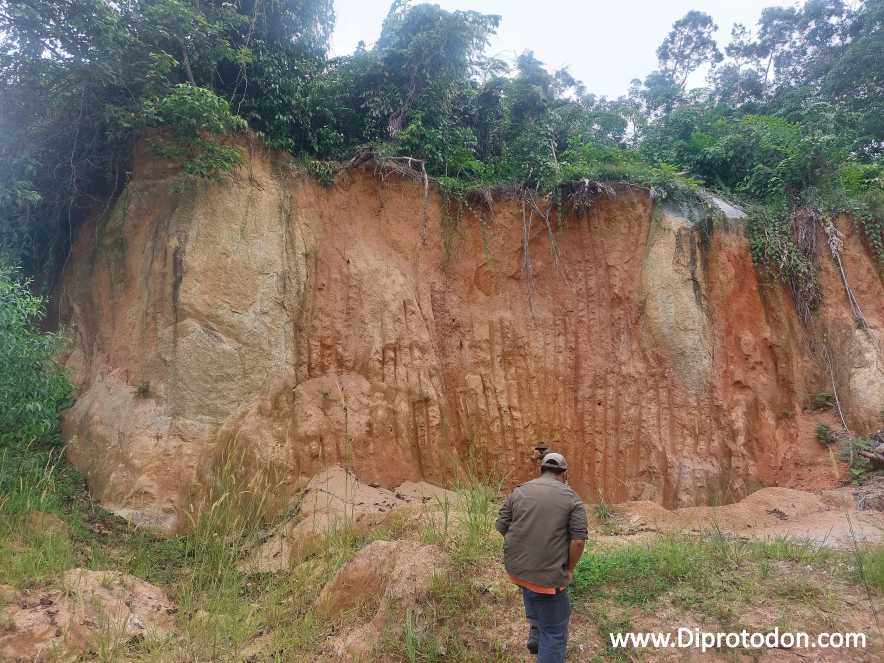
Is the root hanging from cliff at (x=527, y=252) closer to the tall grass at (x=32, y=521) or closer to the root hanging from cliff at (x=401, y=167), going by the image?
the root hanging from cliff at (x=401, y=167)

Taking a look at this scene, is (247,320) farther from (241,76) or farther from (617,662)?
(617,662)

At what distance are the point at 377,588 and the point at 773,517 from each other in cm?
590

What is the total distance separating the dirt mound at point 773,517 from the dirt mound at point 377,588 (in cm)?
341

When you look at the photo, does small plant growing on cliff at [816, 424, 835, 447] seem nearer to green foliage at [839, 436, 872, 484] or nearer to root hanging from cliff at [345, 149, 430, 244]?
green foliage at [839, 436, 872, 484]

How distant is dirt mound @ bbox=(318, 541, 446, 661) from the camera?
4.79 meters

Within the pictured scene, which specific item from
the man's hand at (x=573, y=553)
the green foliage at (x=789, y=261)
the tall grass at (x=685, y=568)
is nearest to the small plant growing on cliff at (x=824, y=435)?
the green foliage at (x=789, y=261)

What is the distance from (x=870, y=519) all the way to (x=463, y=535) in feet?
18.6

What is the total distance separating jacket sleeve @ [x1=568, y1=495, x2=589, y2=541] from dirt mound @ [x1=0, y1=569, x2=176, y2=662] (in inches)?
132

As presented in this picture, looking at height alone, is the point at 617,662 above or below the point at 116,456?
below

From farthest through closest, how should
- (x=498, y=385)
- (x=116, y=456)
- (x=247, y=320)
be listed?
1. (x=498, y=385)
2. (x=247, y=320)
3. (x=116, y=456)

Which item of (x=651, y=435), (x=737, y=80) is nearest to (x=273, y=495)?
(x=651, y=435)

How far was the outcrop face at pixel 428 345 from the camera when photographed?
317 inches

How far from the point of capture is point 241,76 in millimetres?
9570

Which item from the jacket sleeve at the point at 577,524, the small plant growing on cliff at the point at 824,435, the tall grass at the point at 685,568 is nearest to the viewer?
the jacket sleeve at the point at 577,524
